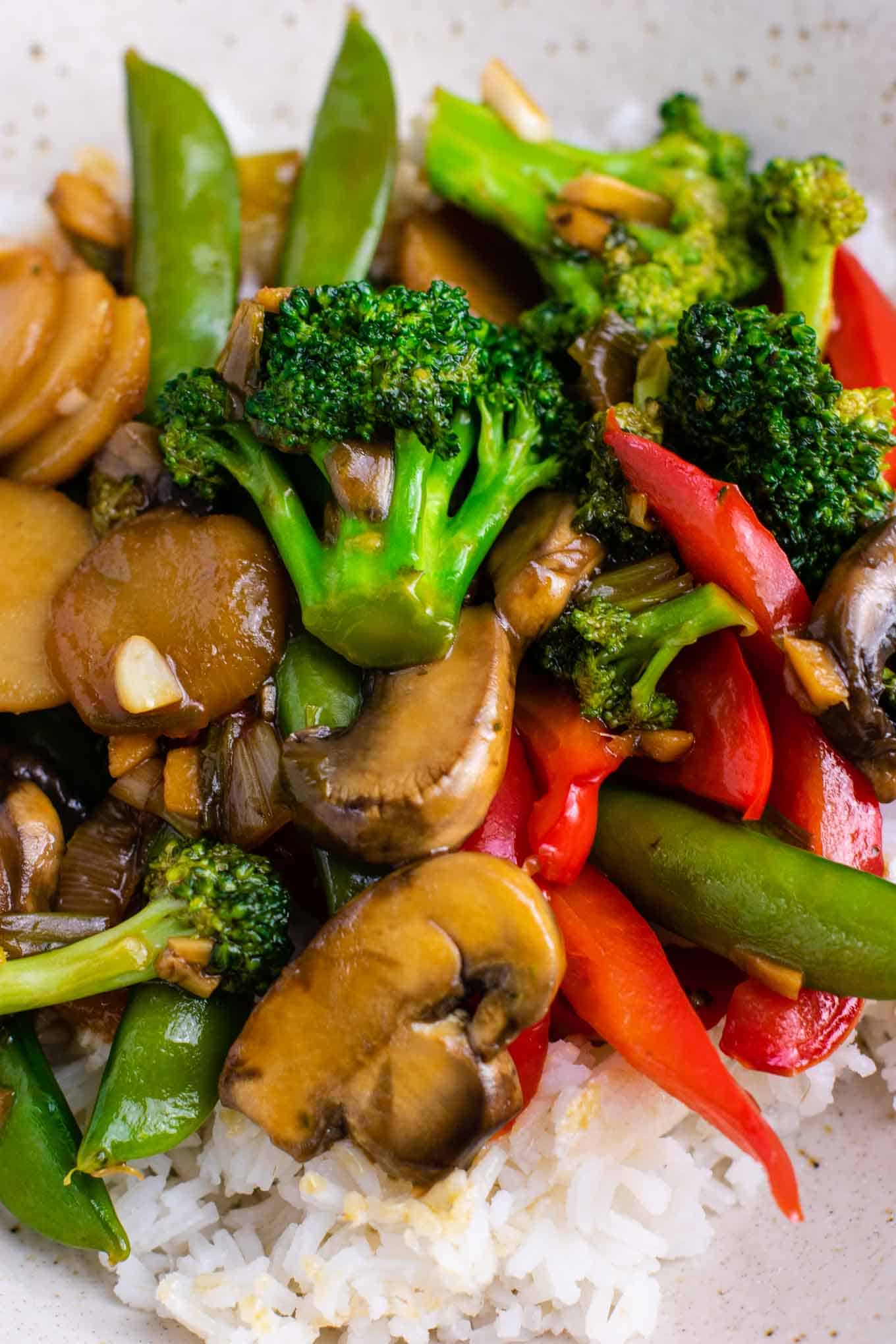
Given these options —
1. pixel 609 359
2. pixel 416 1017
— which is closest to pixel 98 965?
pixel 416 1017

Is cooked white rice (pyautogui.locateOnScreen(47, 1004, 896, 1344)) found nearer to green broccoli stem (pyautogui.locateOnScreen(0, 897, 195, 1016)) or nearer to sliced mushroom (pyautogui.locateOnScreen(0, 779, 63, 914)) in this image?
green broccoli stem (pyautogui.locateOnScreen(0, 897, 195, 1016))

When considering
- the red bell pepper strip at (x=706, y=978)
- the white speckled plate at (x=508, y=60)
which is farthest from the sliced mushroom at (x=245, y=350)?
the red bell pepper strip at (x=706, y=978)

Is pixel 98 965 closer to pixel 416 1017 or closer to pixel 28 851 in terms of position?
pixel 28 851

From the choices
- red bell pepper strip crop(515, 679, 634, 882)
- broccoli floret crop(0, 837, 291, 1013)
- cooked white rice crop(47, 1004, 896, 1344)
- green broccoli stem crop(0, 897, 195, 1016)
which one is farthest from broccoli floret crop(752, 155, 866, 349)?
green broccoli stem crop(0, 897, 195, 1016)

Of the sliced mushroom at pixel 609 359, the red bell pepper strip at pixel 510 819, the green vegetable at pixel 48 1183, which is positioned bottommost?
the green vegetable at pixel 48 1183

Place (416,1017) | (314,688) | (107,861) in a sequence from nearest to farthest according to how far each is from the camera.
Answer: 1. (416,1017)
2. (314,688)
3. (107,861)

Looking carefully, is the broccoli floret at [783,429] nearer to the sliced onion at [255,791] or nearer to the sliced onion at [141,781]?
the sliced onion at [255,791]

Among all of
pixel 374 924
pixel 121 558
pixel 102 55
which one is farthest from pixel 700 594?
pixel 102 55
